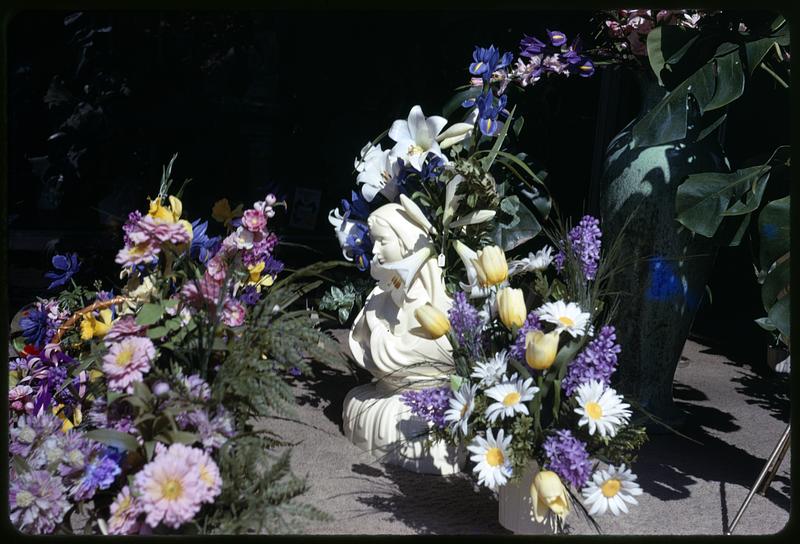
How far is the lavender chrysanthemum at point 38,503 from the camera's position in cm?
A: 145

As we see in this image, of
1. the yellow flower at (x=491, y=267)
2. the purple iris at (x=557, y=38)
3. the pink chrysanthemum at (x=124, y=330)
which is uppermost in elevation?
the purple iris at (x=557, y=38)

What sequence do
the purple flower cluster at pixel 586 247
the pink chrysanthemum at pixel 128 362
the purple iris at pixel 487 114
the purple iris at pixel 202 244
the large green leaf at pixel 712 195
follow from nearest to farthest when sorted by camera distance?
the pink chrysanthemum at pixel 128 362
the purple flower cluster at pixel 586 247
the purple iris at pixel 202 244
the large green leaf at pixel 712 195
the purple iris at pixel 487 114

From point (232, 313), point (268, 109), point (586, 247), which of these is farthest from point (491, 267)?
point (268, 109)

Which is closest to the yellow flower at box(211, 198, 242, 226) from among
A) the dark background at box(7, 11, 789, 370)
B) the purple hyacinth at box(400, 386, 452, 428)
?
the purple hyacinth at box(400, 386, 452, 428)

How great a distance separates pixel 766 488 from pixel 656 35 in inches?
52.1

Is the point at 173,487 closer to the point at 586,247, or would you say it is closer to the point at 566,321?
the point at 566,321

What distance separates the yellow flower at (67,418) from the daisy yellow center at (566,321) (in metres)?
1.13

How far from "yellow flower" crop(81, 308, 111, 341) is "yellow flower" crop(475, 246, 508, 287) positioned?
0.88 metres

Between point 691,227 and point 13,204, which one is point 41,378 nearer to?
point 691,227

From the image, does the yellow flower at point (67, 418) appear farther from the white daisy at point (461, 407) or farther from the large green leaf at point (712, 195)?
the large green leaf at point (712, 195)

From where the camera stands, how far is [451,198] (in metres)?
2.30

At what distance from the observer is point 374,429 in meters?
2.40

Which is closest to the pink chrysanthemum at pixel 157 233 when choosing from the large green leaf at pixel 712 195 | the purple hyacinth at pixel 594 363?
the purple hyacinth at pixel 594 363

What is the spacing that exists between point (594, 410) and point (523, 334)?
8.5 inches
